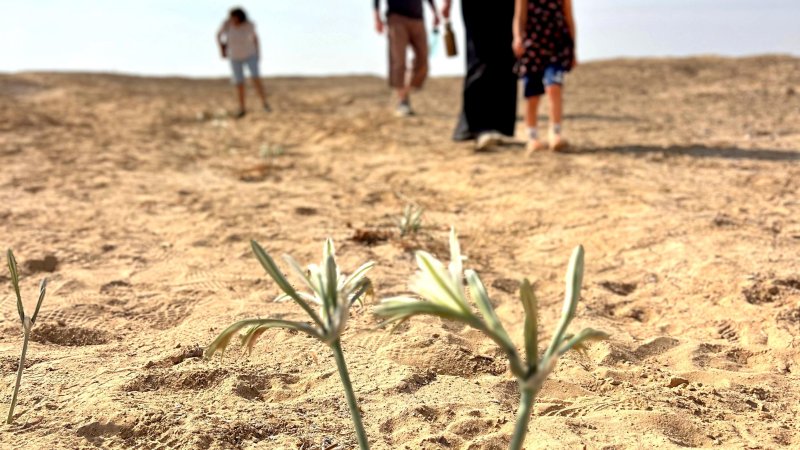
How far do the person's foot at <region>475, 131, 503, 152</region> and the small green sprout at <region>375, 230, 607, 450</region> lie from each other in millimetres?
4071

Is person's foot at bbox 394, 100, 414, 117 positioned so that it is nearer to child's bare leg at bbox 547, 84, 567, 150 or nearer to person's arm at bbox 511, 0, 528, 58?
child's bare leg at bbox 547, 84, 567, 150

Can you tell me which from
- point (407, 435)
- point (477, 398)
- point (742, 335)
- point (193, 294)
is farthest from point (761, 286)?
point (193, 294)

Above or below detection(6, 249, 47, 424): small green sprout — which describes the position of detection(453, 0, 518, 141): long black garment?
above

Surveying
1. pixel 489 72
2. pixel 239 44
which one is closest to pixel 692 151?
pixel 489 72

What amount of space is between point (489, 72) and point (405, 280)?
282cm

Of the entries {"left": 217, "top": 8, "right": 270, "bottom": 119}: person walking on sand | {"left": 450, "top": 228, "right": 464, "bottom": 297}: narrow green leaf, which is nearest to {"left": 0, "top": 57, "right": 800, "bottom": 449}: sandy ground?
{"left": 450, "top": 228, "right": 464, "bottom": 297}: narrow green leaf

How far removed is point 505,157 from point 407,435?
3320 mm

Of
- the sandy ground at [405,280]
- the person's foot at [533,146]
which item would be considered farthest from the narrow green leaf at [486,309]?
the person's foot at [533,146]

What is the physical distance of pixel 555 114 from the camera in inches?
186

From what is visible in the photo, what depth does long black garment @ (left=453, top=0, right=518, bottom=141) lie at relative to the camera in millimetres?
4879

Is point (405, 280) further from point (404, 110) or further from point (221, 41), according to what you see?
point (221, 41)

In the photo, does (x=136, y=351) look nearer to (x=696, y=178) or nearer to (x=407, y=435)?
(x=407, y=435)

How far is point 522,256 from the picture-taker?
303 centimetres

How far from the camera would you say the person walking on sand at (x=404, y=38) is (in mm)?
6852
